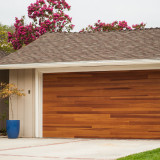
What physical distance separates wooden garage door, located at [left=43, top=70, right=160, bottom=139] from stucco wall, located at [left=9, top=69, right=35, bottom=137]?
1.58 ft

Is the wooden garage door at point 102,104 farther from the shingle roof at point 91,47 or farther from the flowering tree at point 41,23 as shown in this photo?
the flowering tree at point 41,23

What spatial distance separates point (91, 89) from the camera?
1530cm

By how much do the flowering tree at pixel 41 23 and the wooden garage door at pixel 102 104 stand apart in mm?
10007

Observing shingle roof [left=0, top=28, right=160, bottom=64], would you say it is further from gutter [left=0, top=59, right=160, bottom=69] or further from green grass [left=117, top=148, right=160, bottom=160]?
green grass [left=117, top=148, right=160, bottom=160]

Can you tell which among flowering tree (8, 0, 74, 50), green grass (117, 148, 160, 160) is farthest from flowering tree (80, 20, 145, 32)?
green grass (117, 148, 160, 160)

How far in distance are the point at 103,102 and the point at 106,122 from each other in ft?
2.31

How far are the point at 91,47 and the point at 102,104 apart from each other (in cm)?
256

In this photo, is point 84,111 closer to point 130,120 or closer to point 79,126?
point 79,126

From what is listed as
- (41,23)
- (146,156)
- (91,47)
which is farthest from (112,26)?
(146,156)

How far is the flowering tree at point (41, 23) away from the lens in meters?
25.5

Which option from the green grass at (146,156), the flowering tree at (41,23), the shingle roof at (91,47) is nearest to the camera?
the green grass at (146,156)

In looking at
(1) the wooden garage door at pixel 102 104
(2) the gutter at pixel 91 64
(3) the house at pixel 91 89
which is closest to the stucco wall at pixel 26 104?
(3) the house at pixel 91 89

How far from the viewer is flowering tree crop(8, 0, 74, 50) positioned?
25.5 metres

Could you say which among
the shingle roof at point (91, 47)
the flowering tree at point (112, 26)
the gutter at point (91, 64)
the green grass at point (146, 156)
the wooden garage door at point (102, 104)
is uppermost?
the flowering tree at point (112, 26)
